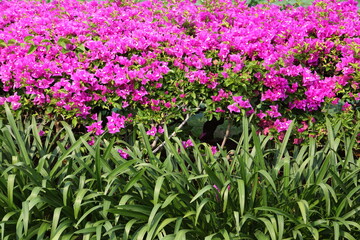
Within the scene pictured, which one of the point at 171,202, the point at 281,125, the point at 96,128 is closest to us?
the point at 171,202

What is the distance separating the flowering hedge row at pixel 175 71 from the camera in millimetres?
3803

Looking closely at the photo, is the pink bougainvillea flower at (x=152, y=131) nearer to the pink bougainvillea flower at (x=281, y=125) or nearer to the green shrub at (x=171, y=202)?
the green shrub at (x=171, y=202)

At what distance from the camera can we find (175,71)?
3912mm

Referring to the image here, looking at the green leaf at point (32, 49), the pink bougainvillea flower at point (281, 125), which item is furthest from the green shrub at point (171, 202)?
the green leaf at point (32, 49)

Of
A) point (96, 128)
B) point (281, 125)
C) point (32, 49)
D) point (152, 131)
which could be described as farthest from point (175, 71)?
point (32, 49)

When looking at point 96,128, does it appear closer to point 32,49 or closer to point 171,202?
point 32,49

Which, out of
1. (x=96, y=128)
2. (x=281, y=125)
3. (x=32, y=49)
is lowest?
(x=96, y=128)

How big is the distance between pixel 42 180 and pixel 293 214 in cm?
159

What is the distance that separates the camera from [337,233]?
9.69ft

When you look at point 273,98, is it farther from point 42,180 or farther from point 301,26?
point 42,180

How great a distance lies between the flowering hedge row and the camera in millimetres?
3803

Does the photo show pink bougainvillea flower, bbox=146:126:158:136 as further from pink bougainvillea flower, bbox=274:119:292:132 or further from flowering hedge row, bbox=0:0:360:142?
pink bougainvillea flower, bbox=274:119:292:132

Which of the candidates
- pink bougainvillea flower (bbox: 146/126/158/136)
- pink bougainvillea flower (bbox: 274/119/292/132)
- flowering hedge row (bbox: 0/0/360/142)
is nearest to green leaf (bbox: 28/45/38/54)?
flowering hedge row (bbox: 0/0/360/142)

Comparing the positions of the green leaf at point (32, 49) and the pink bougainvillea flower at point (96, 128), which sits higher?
the green leaf at point (32, 49)
